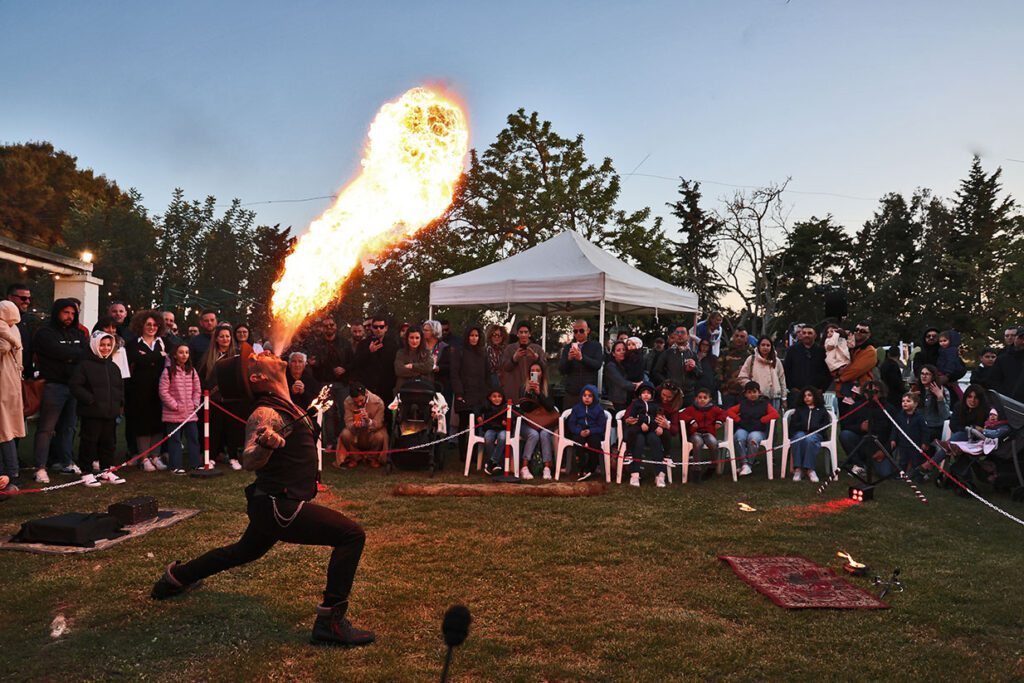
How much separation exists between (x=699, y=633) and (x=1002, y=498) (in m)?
6.65

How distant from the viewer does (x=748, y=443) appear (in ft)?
33.8

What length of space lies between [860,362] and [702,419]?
272 centimetres

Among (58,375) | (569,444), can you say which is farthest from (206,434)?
(569,444)

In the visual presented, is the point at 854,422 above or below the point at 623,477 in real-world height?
above

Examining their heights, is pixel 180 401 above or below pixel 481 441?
above

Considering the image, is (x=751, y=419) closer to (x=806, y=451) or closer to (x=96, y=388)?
(x=806, y=451)

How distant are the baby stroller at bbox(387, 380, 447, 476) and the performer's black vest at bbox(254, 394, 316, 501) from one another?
225 inches

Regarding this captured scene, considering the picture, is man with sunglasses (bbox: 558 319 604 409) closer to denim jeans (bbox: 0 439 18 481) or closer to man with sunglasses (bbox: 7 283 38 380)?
denim jeans (bbox: 0 439 18 481)

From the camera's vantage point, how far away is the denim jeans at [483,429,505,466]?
1009cm

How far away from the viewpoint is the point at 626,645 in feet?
14.0

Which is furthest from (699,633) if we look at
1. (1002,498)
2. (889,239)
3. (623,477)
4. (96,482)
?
(889,239)

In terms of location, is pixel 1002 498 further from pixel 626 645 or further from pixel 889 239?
pixel 889 239

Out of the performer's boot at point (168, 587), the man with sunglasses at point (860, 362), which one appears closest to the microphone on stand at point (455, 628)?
the performer's boot at point (168, 587)

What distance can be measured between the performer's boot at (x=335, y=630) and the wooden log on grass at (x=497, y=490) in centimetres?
413
